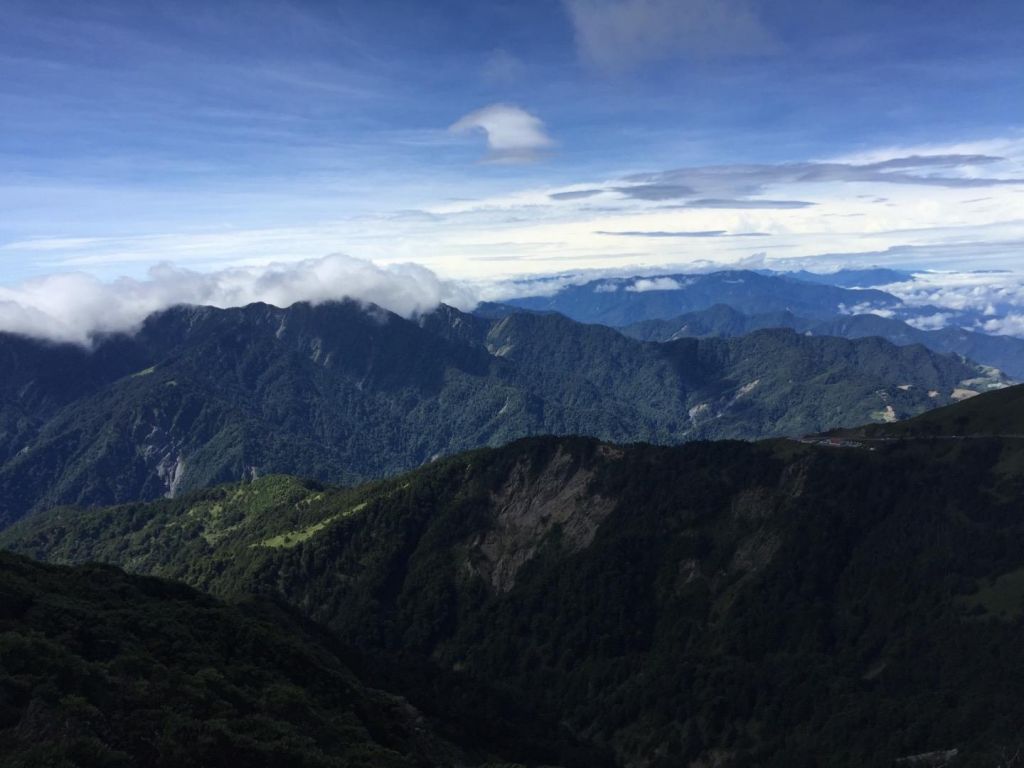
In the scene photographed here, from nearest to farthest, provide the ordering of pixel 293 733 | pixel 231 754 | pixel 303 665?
pixel 231 754, pixel 293 733, pixel 303 665

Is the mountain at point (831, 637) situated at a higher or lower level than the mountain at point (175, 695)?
lower

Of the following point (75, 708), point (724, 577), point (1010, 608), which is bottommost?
point (724, 577)

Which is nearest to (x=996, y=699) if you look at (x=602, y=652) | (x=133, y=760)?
(x=602, y=652)

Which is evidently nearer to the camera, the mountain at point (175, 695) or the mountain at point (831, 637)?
the mountain at point (175, 695)

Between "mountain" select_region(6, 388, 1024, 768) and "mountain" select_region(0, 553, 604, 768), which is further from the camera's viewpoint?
"mountain" select_region(6, 388, 1024, 768)

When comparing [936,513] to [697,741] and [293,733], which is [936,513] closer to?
[697,741]

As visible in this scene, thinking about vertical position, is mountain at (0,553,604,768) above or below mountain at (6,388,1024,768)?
above

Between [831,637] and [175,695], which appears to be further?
[831,637]

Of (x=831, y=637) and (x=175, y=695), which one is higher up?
(x=175, y=695)
